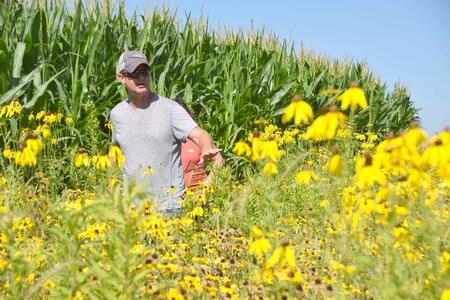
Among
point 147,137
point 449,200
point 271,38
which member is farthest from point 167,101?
point 271,38

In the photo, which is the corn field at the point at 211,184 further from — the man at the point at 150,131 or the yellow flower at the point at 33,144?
the man at the point at 150,131

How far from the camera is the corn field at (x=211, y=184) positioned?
2.37 meters

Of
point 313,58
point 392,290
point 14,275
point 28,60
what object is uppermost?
point 313,58

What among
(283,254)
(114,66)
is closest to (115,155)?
(283,254)

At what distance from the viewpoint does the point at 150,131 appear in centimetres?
494

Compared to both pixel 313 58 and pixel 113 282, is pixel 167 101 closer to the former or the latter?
pixel 113 282

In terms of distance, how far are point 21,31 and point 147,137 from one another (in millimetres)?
3111

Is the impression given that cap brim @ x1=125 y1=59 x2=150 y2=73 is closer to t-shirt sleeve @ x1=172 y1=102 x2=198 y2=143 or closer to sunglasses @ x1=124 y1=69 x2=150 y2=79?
sunglasses @ x1=124 y1=69 x2=150 y2=79

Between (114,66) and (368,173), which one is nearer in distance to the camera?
(368,173)

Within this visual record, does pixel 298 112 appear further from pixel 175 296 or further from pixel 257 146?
pixel 175 296

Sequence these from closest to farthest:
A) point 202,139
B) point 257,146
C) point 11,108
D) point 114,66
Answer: point 257,146
point 202,139
point 11,108
point 114,66

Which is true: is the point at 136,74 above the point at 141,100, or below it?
above

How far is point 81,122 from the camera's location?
6.85 metres

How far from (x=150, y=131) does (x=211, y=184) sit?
683 mm
